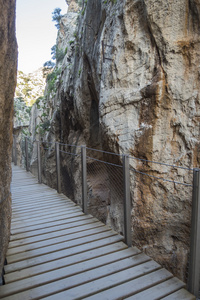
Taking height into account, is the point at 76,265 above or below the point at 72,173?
above

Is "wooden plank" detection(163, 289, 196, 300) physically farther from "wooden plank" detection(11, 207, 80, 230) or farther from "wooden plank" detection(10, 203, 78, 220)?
"wooden plank" detection(10, 203, 78, 220)

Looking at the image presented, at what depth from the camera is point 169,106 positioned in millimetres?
6109

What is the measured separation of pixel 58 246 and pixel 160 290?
1.74 meters

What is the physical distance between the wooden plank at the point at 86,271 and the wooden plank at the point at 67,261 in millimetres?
69

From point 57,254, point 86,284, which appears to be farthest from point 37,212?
point 86,284

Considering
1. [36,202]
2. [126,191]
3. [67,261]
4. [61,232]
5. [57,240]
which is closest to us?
[67,261]

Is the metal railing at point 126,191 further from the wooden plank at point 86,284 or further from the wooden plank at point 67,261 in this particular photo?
the wooden plank at point 86,284

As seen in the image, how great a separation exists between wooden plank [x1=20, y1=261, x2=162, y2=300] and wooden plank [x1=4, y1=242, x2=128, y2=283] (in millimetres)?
304

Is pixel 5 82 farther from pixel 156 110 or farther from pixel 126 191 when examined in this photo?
pixel 156 110

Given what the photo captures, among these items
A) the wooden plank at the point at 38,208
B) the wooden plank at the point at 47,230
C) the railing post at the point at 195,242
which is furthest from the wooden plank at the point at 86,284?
the wooden plank at the point at 38,208

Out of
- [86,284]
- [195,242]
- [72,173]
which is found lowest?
[72,173]

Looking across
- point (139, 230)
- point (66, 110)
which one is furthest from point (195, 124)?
point (66, 110)

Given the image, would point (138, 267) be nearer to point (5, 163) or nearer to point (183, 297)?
point (183, 297)

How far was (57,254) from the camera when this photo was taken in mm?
3621
